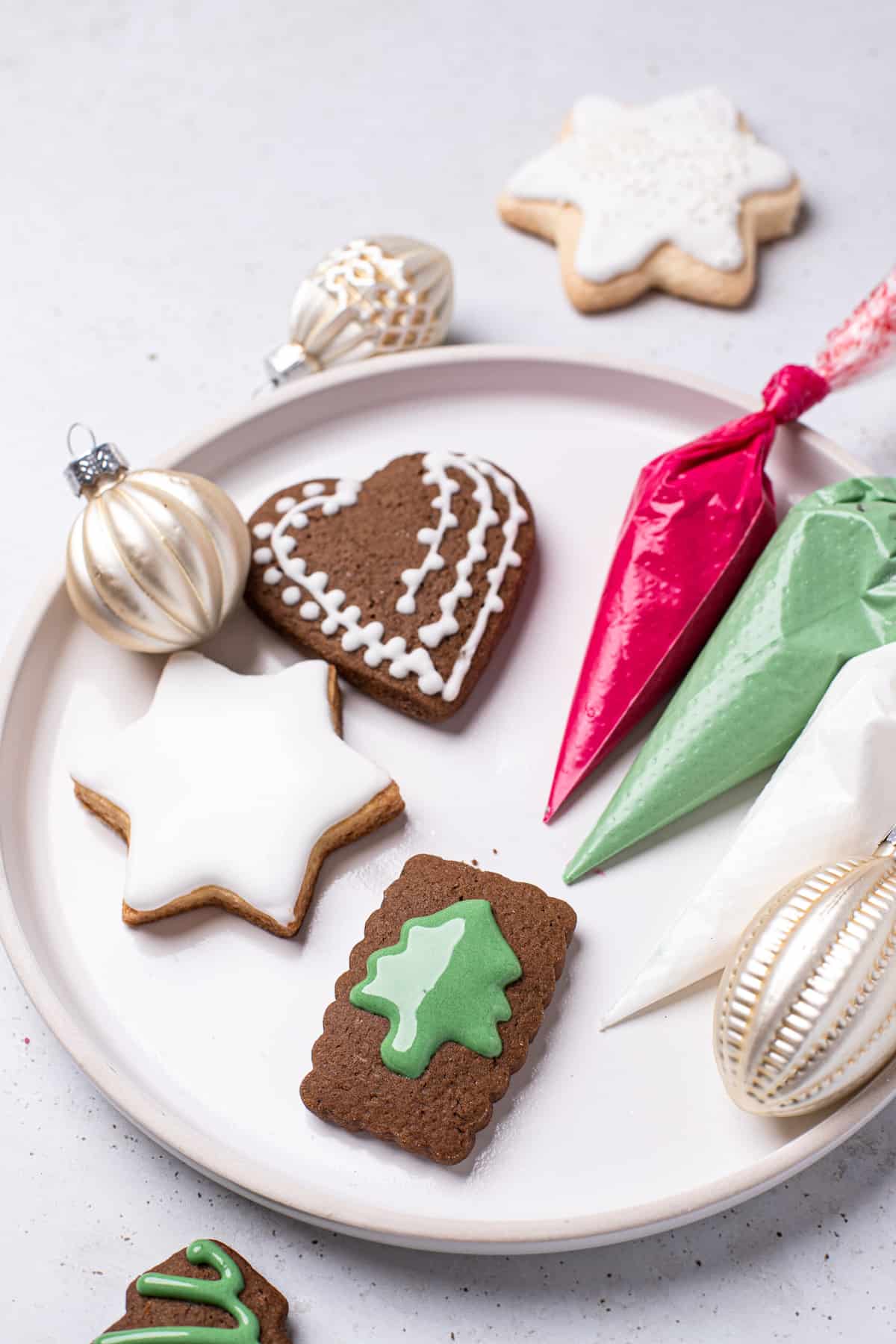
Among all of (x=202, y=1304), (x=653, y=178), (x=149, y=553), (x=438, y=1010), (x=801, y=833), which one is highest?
(x=653, y=178)

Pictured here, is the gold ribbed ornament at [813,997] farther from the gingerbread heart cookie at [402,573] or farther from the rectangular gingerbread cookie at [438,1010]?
the gingerbread heart cookie at [402,573]

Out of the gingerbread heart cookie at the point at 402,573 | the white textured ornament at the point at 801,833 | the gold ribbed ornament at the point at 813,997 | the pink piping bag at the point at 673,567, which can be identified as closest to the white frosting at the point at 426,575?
the gingerbread heart cookie at the point at 402,573

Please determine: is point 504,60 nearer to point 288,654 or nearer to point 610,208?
point 610,208

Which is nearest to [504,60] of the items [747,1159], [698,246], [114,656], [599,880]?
[698,246]

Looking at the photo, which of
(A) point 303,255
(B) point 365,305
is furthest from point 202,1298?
(A) point 303,255

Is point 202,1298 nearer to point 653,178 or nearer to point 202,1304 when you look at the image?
point 202,1304

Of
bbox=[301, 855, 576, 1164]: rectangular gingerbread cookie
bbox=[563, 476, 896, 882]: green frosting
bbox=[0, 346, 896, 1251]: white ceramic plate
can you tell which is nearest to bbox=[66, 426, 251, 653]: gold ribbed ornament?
bbox=[0, 346, 896, 1251]: white ceramic plate

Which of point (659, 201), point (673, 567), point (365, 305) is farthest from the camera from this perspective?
point (659, 201)
